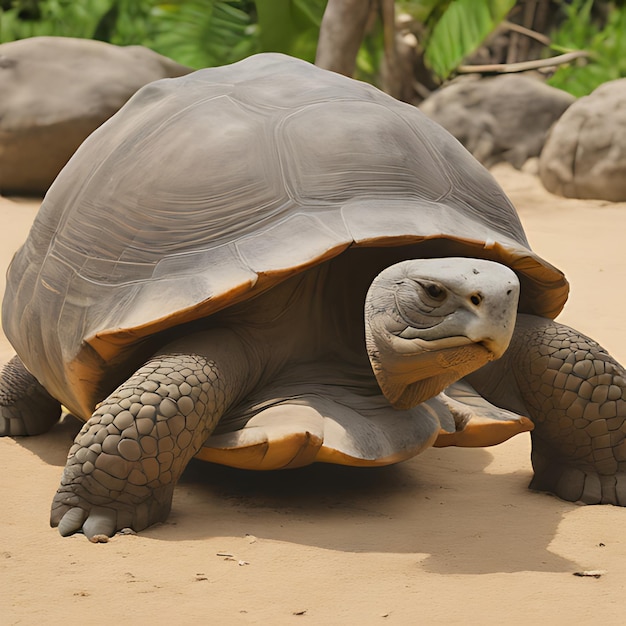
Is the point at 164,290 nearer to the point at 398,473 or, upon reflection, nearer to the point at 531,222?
the point at 398,473

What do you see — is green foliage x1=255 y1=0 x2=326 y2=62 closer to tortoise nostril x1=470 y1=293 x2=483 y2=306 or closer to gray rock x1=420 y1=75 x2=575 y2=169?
gray rock x1=420 y1=75 x2=575 y2=169

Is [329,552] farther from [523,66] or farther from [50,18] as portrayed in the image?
[523,66]

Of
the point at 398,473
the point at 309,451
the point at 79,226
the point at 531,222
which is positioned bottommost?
the point at 531,222

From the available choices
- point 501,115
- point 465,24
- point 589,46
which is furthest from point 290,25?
point 589,46

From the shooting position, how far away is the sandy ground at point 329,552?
2.09m

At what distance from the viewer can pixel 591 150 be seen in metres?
9.73

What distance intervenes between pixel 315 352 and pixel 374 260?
0.33 meters

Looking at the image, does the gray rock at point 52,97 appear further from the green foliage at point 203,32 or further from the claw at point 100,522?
the claw at point 100,522

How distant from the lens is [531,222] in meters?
8.70

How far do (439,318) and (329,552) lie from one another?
0.64 meters

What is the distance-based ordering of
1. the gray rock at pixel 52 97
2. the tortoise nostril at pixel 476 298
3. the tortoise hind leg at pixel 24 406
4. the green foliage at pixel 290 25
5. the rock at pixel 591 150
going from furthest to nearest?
the green foliage at pixel 290 25 → the rock at pixel 591 150 → the gray rock at pixel 52 97 → the tortoise hind leg at pixel 24 406 → the tortoise nostril at pixel 476 298

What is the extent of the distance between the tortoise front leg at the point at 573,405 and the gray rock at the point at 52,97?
20.4 feet

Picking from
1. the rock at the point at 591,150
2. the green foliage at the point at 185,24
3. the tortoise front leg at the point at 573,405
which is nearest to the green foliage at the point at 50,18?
the green foliage at the point at 185,24

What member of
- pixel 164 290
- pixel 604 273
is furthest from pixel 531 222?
pixel 164 290
